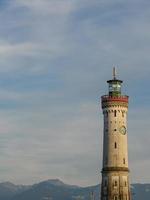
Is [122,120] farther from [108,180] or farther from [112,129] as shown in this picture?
[108,180]

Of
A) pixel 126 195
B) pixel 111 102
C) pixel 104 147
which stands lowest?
pixel 126 195

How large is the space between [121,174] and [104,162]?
20.2 ft

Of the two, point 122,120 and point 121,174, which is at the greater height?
point 122,120

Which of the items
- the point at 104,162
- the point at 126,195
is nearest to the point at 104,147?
the point at 104,162

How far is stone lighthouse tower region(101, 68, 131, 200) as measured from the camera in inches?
7082

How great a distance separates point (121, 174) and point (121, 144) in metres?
8.86

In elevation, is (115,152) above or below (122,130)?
below

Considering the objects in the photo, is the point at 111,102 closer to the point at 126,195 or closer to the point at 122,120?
the point at 122,120

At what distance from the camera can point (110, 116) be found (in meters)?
184

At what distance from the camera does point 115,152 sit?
180 meters

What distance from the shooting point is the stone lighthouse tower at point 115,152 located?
590ft

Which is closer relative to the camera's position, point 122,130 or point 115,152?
point 115,152

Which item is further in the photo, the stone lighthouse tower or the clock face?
the clock face

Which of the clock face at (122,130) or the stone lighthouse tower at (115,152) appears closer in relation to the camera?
the stone lighthouse tower at (115,152)
